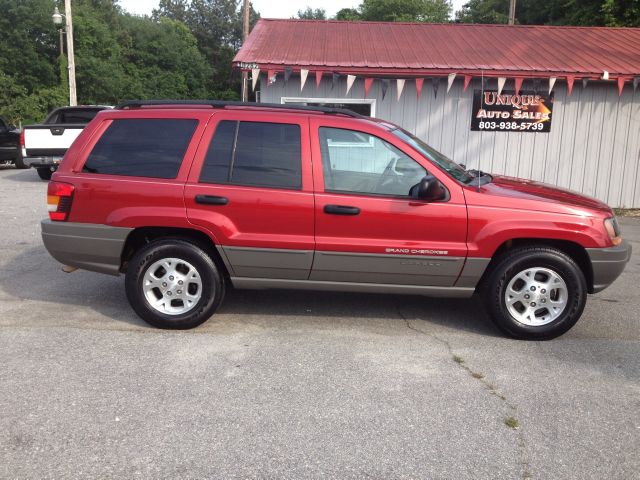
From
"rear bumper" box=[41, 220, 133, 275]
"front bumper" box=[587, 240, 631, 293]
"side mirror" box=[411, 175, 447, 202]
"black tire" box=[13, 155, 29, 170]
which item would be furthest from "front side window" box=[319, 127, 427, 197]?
"black tire" box=[13, 155, 29, 170]

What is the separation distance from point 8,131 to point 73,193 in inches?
567

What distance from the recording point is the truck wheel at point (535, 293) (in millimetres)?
4730

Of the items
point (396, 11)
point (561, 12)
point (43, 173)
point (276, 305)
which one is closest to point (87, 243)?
point (276, 305)

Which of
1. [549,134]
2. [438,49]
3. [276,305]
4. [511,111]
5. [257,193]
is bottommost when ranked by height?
[276,305]

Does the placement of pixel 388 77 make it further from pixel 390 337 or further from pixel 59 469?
pixel 59 469

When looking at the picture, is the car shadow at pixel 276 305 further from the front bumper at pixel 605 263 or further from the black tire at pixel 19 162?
the black tire at pixel 19 162

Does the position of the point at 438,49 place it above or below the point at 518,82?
above

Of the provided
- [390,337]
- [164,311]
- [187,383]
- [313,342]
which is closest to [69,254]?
[164,311]

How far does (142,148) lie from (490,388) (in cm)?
327

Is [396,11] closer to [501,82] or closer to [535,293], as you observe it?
[501,82]

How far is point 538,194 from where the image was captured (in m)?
4.87

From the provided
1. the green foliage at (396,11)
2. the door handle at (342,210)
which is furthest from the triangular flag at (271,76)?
the green foliage at (396,11)

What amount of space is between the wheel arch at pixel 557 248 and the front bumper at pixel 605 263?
4 centimetres

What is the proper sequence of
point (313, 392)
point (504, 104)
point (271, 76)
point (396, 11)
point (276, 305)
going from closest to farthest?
point (313, 392) → point (276, 305) → point (271, 76) → point (504, 104) → point (396, 11)
